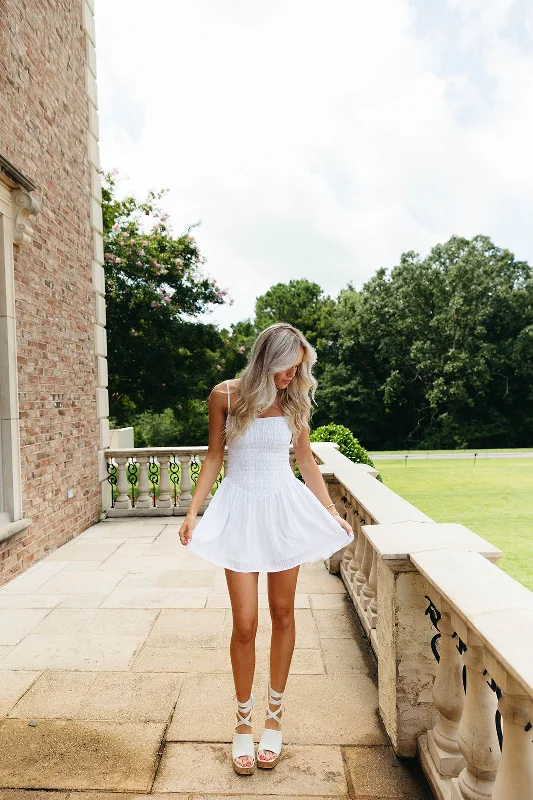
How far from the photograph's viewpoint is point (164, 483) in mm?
8000

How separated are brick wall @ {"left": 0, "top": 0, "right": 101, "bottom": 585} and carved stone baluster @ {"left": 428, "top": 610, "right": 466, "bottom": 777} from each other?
3954 millimetres

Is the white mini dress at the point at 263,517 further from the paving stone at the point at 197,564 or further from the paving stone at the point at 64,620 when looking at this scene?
the paving stone at the point at 197,564

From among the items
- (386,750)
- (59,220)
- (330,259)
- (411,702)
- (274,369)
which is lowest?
(386,750)

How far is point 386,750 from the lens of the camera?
2.44 metres

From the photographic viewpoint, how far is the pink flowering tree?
15.3 metres

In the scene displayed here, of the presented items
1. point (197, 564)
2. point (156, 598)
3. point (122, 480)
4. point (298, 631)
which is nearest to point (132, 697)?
point (298, 631)

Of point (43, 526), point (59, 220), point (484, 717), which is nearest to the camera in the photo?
point (484, 717)

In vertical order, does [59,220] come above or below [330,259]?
below

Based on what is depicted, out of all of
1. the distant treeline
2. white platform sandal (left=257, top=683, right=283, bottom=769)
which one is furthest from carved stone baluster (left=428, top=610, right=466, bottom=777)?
the distant treeline

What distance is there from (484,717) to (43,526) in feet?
16.1

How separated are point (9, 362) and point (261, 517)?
3.56 meters

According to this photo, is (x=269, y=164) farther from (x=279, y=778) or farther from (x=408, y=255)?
(x=279, y=778)

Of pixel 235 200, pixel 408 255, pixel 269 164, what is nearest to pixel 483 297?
pixel 408 255

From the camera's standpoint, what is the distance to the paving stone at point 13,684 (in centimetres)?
288
